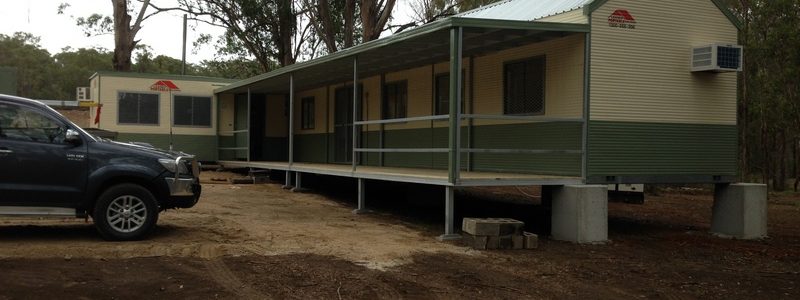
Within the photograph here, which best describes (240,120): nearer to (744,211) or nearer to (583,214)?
(583,214)

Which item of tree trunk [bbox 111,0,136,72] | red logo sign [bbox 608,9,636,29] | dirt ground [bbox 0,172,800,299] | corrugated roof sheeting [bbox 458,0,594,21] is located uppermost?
tree trunk [bbox 111,0,136,72]

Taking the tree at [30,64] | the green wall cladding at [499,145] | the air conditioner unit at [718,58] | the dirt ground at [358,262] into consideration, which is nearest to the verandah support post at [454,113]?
the dirt ground at [358,262]

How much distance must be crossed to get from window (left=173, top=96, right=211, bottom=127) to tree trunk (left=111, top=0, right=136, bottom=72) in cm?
561

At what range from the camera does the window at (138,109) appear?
1980 cm

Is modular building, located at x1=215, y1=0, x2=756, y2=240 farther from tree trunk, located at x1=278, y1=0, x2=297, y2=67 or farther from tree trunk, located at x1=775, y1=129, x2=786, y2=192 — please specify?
tree trunk, located at x1=775, y1=129, x2=786, y2=192

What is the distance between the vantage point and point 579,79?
10.2 m

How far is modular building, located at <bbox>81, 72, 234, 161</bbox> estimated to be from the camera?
64.4 feet

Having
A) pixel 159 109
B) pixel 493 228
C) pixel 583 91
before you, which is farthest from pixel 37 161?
pixel 159 109

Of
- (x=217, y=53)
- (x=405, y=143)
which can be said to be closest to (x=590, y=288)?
(x=405, y=143)

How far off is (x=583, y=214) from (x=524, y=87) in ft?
8.88

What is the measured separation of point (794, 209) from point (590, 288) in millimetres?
13008

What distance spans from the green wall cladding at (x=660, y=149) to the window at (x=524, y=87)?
1.20 m

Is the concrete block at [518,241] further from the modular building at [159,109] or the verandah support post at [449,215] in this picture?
the modular building at [159,109]

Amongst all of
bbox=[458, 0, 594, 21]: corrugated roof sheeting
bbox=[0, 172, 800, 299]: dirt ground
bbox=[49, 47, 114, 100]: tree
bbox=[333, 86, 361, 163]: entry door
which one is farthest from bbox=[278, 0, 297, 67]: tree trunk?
bbox=[49, 47, 114, 100]: tree
